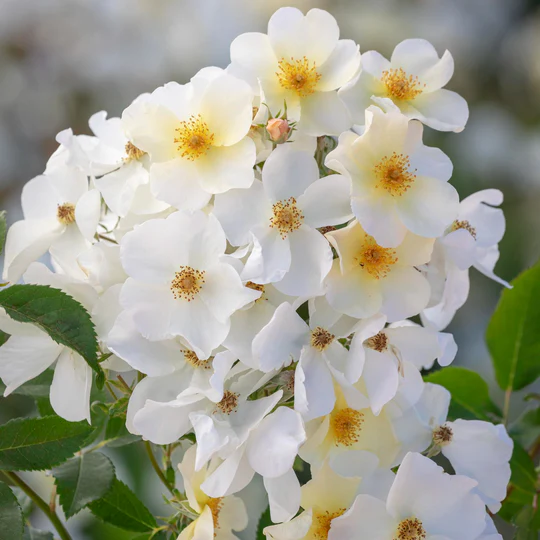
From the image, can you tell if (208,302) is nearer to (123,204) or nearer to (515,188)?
(123,204)

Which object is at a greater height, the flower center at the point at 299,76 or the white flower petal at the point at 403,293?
the flower center at the point at 299,76

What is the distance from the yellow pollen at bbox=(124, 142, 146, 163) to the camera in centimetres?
39

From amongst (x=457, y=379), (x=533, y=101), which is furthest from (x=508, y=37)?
(x=457, y=379)

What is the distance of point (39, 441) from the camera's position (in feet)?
1.21

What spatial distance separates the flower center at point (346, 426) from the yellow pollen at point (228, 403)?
5cm

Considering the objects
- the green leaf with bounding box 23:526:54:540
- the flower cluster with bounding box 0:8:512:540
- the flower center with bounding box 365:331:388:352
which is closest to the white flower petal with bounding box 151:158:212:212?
the flower cluster with bounding box 0:8:512:540

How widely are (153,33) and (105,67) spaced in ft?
0.44

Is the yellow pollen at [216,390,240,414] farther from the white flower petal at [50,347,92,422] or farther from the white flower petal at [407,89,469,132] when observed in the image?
the white flower petal at [407,89,469,132]

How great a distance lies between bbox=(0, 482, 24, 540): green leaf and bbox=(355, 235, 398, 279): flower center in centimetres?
20

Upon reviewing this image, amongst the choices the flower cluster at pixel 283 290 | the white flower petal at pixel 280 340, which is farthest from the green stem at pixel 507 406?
the white flower petal at pixel 280 340

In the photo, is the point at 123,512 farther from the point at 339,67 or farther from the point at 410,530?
the point at 339,67

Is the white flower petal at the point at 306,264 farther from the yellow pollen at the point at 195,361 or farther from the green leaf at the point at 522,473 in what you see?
the green leaf at the point at 522,473

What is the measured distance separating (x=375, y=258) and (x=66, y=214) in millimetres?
165

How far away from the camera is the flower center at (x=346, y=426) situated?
1.19 ft
